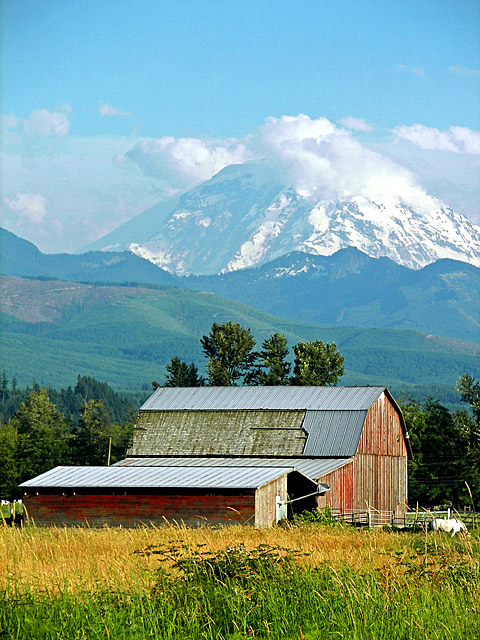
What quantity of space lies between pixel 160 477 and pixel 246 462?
7.95 metres

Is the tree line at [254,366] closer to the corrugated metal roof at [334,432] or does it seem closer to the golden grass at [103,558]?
the corrugated metal roof at [334,432]

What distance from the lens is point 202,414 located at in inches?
2325

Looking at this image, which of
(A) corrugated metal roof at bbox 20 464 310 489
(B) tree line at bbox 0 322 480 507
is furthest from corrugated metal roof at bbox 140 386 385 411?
(A) corrugated metal roof at bbox 20 464 310 489

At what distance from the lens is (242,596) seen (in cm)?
1090

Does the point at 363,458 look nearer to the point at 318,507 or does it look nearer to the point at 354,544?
the point at 318,507

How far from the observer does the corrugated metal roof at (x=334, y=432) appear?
54250 millimetres

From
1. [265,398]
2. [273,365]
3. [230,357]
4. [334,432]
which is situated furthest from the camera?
[230,357]

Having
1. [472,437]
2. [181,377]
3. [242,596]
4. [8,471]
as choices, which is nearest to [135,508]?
[242,596]

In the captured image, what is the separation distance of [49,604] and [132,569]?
163 cm

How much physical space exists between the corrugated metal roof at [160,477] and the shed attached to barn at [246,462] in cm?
6

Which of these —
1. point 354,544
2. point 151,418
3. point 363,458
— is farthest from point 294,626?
point 151,418

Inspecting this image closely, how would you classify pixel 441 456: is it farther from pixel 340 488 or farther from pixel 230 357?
pixel 340 488

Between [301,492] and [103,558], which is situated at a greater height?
[103,558]

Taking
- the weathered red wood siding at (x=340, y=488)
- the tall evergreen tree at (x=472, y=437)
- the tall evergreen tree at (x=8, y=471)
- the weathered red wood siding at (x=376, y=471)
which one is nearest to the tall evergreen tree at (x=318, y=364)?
the tall evergreen tree at (x=472, y=437)
